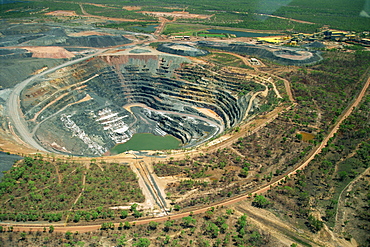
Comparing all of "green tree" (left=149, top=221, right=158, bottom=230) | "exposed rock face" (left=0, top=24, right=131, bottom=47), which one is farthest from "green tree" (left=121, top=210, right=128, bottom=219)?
"exposed rock face" (left=0, top=24, right=131, bottom=47)

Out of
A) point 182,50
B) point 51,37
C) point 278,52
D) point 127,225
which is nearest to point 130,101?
point 182,50

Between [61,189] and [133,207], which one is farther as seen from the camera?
[61,189]

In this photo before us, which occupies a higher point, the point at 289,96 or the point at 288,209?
the point at 289,96

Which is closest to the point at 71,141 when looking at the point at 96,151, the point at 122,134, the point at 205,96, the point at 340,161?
the point at 96,151

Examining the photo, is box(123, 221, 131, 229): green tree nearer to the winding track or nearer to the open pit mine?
the winding track

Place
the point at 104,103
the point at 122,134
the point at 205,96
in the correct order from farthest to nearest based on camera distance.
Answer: the point at 205,96, the point at 104,103, the point at 122,134

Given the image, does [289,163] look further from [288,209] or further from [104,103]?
[104,103]

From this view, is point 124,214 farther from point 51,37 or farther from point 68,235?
point 51,37
